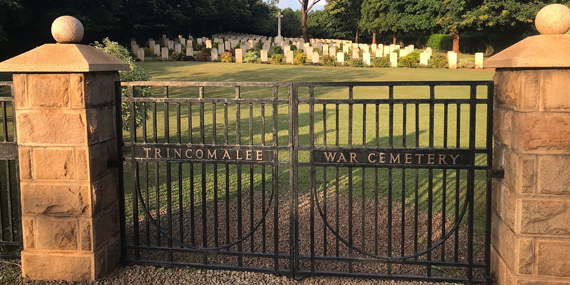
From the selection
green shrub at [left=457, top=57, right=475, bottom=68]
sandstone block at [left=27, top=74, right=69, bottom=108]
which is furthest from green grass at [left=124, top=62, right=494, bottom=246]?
green shrub at [left=457, top=57, right=475, bottom=68]

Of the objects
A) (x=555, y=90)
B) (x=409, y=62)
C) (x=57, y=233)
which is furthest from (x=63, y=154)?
(x=409, y=62)

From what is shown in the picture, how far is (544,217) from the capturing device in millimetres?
3205

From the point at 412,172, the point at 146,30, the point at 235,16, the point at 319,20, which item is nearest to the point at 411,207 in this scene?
the point at 412,172

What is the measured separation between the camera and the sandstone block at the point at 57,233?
372 centimetres

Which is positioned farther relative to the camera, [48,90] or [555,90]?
[48,90]

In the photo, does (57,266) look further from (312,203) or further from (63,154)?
(312,203)

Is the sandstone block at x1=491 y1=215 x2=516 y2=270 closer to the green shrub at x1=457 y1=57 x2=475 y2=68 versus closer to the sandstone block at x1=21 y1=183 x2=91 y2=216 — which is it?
the sandstone block at x1=21 y1=183 x2=91 y2=216

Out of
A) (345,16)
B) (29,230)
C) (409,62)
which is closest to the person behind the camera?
(29,230)

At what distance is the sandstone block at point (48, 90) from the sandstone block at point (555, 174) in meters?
3.40

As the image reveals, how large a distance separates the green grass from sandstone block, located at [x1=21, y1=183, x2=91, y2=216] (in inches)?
20.4

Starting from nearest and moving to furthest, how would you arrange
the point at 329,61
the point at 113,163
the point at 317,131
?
the point at 113,163 → the point at 317,131 → the point at 329,61

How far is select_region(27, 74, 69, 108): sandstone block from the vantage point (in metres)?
3.57

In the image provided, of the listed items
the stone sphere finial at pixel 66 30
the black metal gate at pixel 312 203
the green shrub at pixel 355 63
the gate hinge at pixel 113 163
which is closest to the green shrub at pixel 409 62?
the green shrub at pixel 355 63

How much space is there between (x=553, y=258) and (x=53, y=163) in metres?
3.64
